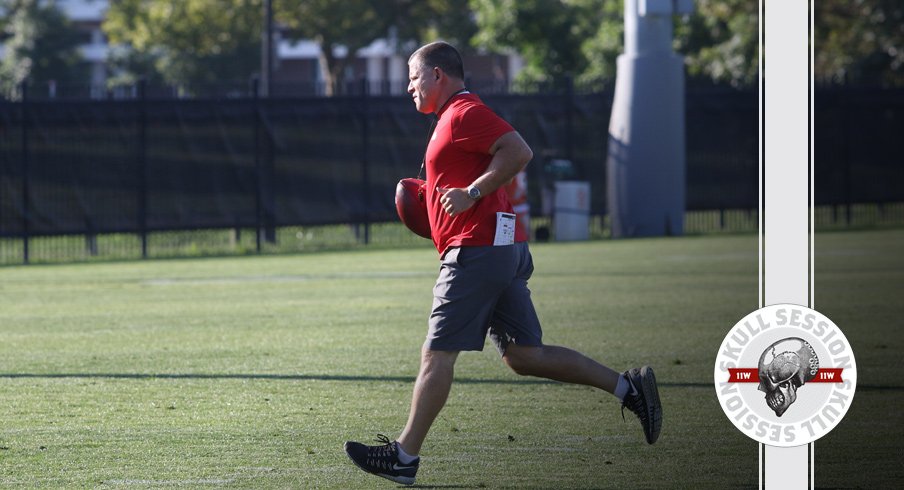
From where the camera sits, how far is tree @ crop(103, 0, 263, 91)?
173ft

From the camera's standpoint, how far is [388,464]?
6.23 metres

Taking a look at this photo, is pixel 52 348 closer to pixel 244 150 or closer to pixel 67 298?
pixel 67 298

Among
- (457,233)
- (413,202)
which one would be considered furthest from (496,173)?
(413,202)

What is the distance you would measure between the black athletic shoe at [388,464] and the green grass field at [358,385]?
0.09 metres

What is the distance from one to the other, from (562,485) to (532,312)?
0.97 m

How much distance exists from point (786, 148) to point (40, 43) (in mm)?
65028

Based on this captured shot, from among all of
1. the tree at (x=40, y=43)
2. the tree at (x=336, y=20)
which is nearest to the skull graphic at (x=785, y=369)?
the tree at (x=336, y=20)

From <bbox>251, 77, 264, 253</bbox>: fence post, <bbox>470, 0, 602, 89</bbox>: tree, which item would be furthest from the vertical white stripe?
<bbox>470, 0, 602, 89</bbox>: tree

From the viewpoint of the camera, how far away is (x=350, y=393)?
8.79 metres

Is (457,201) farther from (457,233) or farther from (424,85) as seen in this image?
(424,85)

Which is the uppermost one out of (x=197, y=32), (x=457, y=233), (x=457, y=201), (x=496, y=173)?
(x=197, y=32)

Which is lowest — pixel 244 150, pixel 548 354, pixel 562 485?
pixel 562 485

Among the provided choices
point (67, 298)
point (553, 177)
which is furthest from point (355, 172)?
point (67, 298)

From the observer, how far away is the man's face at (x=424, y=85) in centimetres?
659
